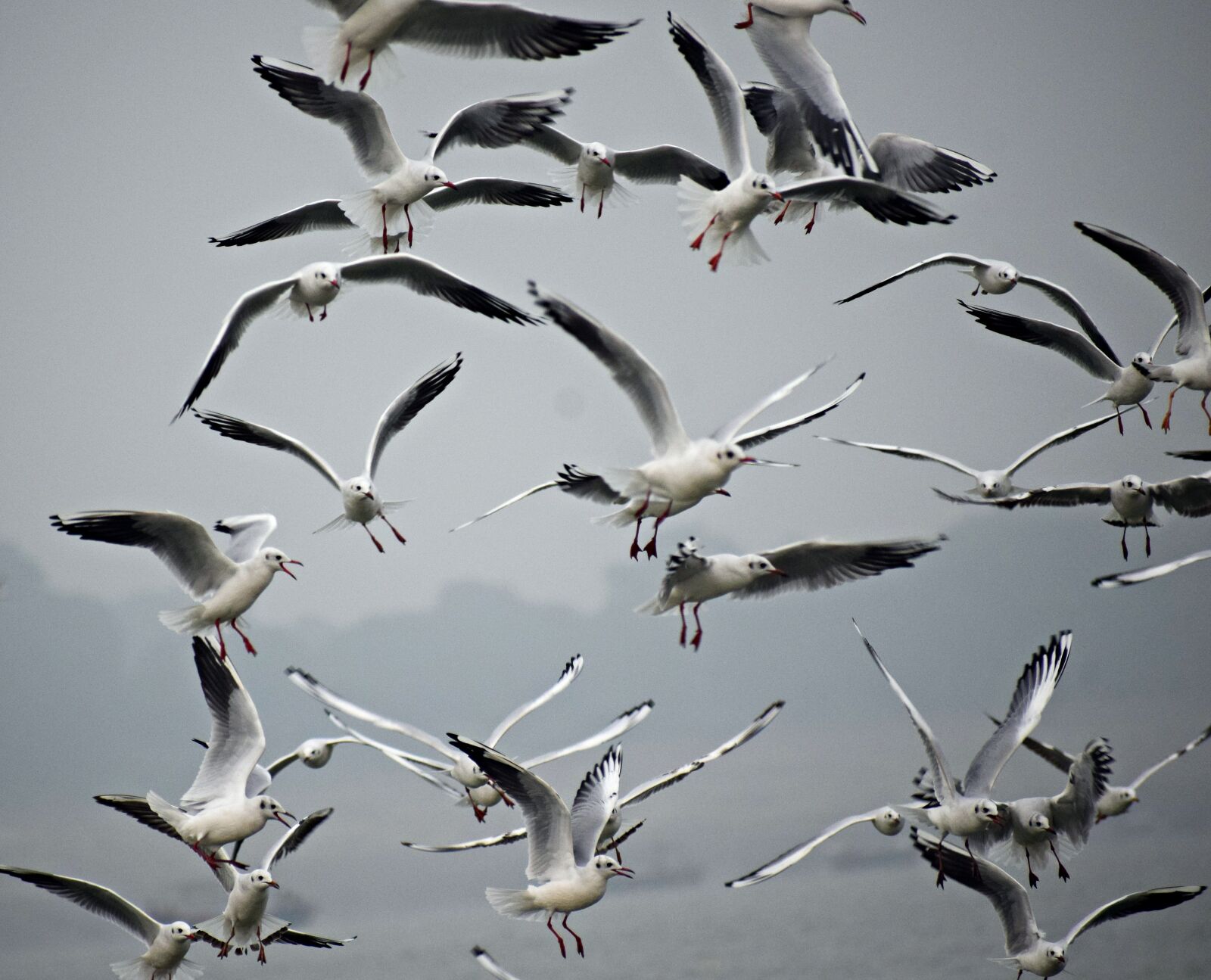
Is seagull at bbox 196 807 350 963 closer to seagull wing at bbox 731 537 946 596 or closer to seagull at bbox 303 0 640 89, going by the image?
seagull wing at bbox 731 537 946 596

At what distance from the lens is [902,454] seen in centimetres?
1039

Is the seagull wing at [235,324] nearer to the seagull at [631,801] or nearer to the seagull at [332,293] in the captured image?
the seagull at [332,293]

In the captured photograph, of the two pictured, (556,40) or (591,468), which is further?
(556,40)

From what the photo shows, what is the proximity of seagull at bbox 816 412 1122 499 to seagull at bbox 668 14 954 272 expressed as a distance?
1516 millimetres

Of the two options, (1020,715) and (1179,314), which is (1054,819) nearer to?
(1020,715)

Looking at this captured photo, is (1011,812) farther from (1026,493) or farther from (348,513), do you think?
(348,513)

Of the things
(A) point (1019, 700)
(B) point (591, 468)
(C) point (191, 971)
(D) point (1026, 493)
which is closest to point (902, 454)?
(D) point (1026, 493)

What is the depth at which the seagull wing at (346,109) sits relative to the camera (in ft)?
29.1

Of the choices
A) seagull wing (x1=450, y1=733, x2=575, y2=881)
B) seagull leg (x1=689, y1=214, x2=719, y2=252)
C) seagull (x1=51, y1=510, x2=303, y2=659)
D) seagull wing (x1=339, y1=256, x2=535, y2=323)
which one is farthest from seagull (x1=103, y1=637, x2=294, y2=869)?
seagull leg (x1=689, y1=214, x2=719, y2=252)

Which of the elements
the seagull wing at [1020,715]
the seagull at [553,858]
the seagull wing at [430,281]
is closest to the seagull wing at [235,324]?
the seagull wing at [430,281]

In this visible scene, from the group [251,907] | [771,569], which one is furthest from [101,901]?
[771,569]

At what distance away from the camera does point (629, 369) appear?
713 centimetres

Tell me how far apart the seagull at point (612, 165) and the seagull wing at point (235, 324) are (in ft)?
7.22

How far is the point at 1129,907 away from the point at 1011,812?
1.95m
